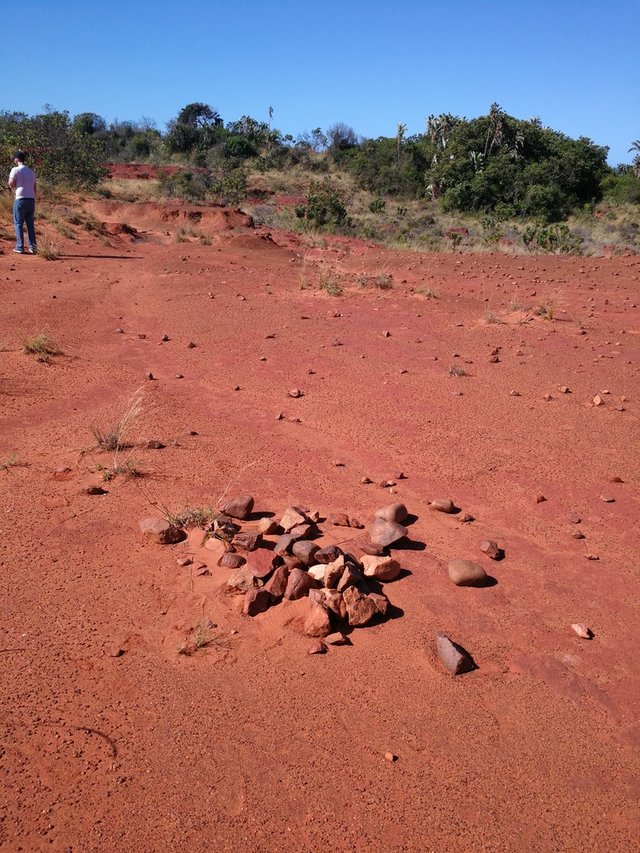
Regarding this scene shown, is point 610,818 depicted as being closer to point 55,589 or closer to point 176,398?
point 55,589

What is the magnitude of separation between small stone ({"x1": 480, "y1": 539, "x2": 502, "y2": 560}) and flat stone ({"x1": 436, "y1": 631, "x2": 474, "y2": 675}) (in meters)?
0.85

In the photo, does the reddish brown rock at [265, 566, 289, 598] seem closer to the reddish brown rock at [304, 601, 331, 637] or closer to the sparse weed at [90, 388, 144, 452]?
the reddish brown rock at [304, 601, 331, 637]

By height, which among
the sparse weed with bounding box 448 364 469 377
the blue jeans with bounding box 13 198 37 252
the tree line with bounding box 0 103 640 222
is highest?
the tree line with bounding box 0 103 640 222

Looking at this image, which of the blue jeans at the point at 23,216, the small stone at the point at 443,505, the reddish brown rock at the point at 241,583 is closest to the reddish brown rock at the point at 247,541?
the reddish brown rock at the point at 241,583

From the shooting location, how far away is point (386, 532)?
3.48 metres

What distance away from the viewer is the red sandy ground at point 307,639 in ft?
6.70

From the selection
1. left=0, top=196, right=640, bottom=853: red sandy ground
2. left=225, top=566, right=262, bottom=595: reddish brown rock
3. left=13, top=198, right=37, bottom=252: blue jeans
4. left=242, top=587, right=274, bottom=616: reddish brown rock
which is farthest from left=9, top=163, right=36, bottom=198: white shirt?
left=242, top=587, right=274, bottom=616: reddish brown rock

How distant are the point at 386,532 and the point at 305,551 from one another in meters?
0.55

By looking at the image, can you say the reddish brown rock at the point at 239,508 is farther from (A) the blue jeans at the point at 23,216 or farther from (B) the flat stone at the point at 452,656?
(A) the blue jeans at the point at 23,216

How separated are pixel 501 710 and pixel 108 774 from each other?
4.79 ft

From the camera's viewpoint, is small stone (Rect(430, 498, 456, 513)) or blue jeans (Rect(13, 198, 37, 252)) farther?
blue jeans (Rect(13, 198, 37, 252))

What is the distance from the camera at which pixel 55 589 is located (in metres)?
3.01

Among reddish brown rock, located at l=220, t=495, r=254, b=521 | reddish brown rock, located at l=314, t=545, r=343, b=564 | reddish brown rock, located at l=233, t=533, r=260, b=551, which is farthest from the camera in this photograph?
reddish brown rock, located at l=220, t=495, r=254, b=521

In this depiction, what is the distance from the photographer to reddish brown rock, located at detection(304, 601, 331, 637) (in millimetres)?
2783
